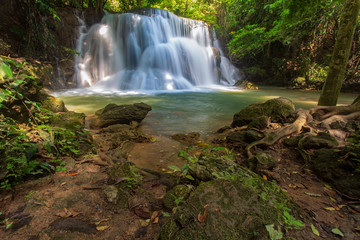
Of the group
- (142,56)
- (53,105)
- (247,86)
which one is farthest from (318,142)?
(142,56)

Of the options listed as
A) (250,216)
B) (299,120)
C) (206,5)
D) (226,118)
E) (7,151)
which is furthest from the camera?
(206,5)

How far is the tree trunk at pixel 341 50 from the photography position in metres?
4.19

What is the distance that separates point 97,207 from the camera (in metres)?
1.52

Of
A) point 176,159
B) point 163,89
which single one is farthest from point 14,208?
point 163,89

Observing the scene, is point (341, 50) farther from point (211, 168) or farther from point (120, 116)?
point (120, 116)

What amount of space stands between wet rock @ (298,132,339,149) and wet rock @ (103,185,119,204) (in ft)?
9.65

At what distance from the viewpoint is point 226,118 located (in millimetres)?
6078

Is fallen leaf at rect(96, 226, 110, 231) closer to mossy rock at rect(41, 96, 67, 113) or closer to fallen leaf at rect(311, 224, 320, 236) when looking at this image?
fallen leaf at rect(311, 224, 320, 236)

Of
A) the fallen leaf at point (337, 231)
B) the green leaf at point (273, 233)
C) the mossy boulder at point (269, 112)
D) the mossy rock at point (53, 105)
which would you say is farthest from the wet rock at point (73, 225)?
the mossy boulder at point (269, 112)

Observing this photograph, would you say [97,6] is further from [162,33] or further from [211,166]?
[211,166]

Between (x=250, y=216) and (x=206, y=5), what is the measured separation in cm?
2744

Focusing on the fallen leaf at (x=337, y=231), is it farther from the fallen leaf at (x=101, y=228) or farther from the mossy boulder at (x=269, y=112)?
the mossy boulder at (x=269, y=112)

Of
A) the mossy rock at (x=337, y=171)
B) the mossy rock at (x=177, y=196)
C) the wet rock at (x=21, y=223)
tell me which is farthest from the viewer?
the mossy rock at (x=337, y=171)

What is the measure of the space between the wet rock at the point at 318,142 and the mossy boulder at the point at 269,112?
145cm
